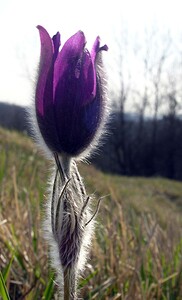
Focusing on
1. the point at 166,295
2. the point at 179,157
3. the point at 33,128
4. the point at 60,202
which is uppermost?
the point at 33,128

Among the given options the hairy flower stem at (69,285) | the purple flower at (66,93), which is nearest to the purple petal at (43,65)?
the purple flower at (66,93)

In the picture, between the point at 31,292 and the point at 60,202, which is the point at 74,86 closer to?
the point at 60,202

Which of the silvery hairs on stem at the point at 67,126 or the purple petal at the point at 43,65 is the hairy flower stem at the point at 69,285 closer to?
the silvery hairs on stem at the point at 67,126

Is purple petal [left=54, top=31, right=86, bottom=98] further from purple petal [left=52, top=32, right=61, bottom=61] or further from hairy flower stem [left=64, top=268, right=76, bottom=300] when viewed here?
hairy flower stem [left=64, top=268, right=76, bottom=300]

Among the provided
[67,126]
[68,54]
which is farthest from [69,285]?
[68,54]

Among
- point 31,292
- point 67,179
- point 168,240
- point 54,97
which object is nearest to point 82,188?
point 67,179

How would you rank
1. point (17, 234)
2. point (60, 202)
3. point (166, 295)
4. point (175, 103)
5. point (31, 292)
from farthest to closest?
1. point (175, 103)
2. point (17, 234)
3. point (166, 295)
4. point (31, 292)
5. point (60, 202)

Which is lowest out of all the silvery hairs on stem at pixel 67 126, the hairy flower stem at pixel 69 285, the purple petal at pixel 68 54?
the hairy flower stem at pixel 69 285

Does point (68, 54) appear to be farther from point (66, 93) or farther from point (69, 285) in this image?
point (69, 285)

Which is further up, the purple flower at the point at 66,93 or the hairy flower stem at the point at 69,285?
the purple flower at the point at 66,93
